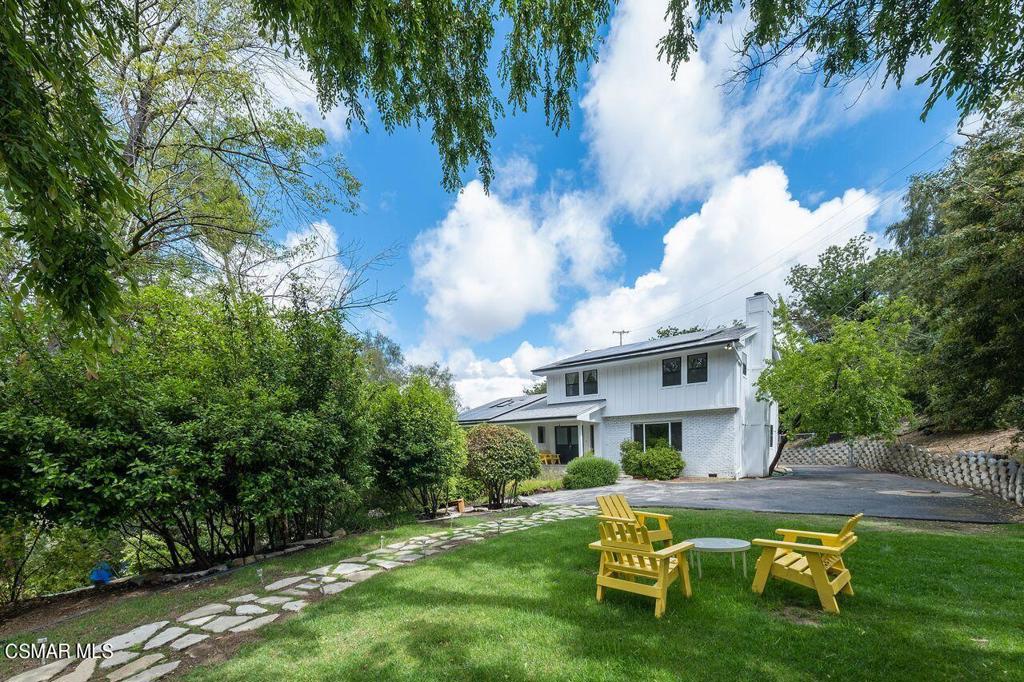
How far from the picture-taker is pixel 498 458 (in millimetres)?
10180

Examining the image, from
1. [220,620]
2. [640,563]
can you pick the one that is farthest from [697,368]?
[220,620]

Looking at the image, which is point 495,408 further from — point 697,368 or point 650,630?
point 650,630

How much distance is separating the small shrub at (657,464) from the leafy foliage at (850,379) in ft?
14.7

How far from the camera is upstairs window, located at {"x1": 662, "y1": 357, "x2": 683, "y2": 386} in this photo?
58.8 feet

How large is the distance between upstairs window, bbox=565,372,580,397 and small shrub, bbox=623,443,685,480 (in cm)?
505

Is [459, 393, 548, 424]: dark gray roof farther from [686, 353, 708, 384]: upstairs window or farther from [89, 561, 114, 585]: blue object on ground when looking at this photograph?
[89, 561, 114, 585]: blue object on ground

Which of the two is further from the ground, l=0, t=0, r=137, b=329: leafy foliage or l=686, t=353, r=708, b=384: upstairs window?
l=686, t=353, r=708, b=384: upstairs window

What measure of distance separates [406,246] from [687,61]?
5409 mm

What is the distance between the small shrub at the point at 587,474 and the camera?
1482 centimetres

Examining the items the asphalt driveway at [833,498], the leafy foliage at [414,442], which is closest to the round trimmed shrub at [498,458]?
the leafy foliage at [414,442]

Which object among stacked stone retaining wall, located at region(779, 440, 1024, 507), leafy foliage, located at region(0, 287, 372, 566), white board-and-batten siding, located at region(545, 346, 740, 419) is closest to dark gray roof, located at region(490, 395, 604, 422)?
white board-and-batten siding, located at region(545, 346, 740, 419)

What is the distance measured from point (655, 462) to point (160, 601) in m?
15.5

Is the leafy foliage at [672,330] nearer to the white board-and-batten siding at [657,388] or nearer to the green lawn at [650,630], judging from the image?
the white board-and-batten siding at [657,388]

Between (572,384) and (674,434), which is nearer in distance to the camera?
(674,434)
